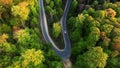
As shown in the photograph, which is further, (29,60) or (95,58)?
(29,60)

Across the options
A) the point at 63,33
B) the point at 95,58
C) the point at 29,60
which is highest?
the point at 63,33

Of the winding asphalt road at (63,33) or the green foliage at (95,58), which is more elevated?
the winding asphalt road at (63,33)

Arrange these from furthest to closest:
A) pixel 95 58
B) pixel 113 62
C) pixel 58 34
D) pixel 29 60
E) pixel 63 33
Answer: pixel 63 33, pixel 58 34, pixel 113 62, pixel 29 60, pixel 95 58

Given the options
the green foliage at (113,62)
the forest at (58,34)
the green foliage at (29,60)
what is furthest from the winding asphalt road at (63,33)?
the green foliage at (113,62)

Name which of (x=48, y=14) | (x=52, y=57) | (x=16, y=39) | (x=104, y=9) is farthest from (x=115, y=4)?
(x=16, y=39)

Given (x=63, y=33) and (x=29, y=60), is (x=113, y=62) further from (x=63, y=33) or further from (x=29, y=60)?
(x=29, y=60)

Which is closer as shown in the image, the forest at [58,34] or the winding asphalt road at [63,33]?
the forest at [58,34]

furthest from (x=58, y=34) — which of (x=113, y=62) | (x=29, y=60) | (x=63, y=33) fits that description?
(x=113, y=62)

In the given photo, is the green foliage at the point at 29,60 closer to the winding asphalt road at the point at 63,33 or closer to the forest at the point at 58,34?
the forest at the point at 58,34
